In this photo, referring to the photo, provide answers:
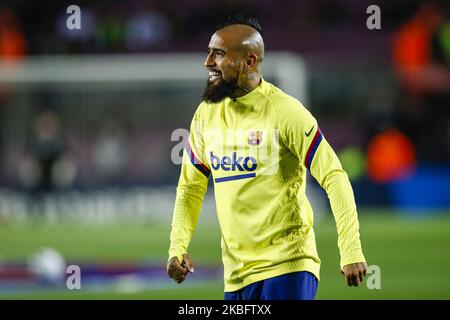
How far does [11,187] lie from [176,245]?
14304 mm

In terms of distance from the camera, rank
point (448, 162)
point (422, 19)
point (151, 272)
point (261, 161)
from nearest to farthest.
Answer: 1. point (261, 161)
2. point (151, 272)
3. point (448, 162)
4. point (422, 19)

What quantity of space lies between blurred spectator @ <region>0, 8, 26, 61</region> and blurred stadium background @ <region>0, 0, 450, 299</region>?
0.12 feet

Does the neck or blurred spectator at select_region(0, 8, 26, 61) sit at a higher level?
blurred spectator at select_region(0, 8, 26, 61)

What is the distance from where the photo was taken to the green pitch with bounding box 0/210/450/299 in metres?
10.3

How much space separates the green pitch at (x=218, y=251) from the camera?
10336mm

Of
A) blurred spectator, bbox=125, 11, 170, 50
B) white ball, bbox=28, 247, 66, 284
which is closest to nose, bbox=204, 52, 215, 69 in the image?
white ball, bbox=28, 247, 66, 284

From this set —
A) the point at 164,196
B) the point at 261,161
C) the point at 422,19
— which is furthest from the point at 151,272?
the point at 422,19

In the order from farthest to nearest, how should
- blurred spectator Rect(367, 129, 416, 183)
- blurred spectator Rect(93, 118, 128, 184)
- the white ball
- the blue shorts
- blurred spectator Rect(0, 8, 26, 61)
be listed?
1. blurred spectator Rect(0, 8, 26, 61)
2. blurred spectator Rect(93, 118, 128, 184)
3. blurred spectator Rect(367, 129, 416, 183)
4. the white ball
5. the blue shorts

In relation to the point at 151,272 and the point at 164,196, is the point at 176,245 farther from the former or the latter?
the point at 164,196

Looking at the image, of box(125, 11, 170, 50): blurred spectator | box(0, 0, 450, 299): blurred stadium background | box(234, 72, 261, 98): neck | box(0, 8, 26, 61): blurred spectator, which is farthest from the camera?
box(125, 11, 170, 50): blurred spectator

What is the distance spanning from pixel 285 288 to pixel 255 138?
692mm

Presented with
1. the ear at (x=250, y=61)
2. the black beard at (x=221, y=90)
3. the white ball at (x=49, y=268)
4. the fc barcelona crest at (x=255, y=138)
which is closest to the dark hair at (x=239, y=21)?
the ear at (x=250, y=61)

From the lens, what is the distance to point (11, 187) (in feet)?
62.6

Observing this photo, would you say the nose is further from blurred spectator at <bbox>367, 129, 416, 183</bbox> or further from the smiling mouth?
blurred spectator at <bbox>367, 129, 416, 183</bbox>
